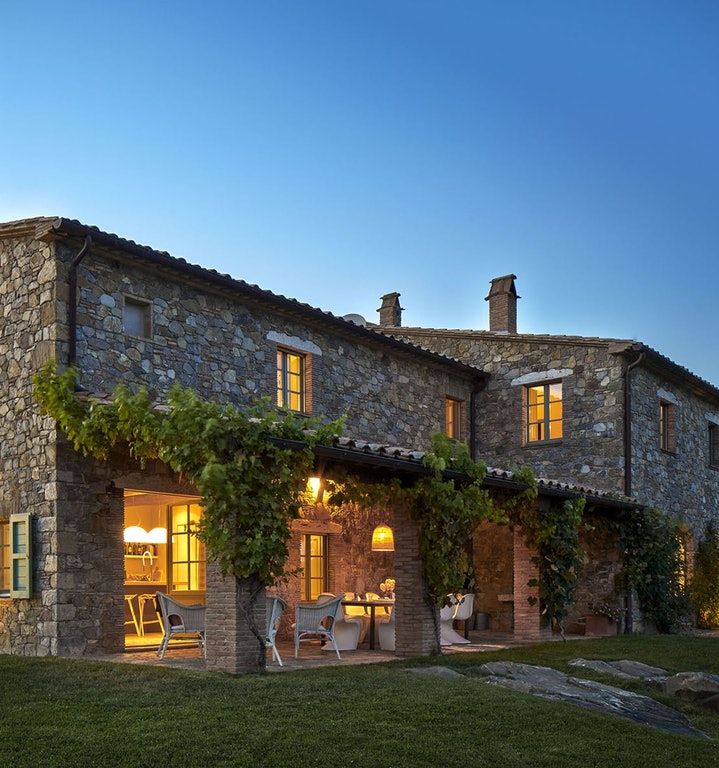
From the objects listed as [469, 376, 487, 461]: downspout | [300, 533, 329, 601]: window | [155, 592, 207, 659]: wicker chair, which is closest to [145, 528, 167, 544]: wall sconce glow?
[300, 533, 329, 601]: window

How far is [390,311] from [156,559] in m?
8.41

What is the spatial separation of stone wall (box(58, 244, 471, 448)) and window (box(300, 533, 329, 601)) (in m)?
1.86

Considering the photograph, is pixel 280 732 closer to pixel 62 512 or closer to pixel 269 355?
pixel 62 512

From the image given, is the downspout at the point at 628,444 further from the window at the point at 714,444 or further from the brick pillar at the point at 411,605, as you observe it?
the brick pillar at the point at 411,605

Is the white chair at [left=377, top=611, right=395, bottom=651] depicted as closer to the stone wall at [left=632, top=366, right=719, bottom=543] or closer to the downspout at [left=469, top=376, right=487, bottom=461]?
the downspout at [left=469, top=376, right=487, bottom=461]

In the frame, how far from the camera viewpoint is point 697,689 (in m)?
9.20

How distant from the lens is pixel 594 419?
53.7 feet

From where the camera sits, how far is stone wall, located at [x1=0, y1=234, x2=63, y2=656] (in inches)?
408

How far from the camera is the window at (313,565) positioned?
567 inches

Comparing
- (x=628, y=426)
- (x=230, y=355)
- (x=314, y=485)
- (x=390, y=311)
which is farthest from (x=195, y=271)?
(x=390, y=311)

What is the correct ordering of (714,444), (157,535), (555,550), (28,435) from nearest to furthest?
1. (28,435)
2. (157,535)
3. (555,550)
4. (714,444)

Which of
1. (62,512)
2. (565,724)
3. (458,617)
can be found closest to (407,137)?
(458,617)

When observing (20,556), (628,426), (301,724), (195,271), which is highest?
(195,271)

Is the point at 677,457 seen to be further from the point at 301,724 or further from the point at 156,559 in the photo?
the point at 301,724
